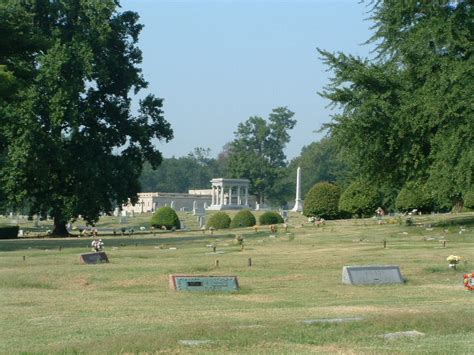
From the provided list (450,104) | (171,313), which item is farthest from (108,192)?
(171,313)

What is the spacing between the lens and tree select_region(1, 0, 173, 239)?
51250mm

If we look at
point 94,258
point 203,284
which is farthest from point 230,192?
Answer: point 203,284

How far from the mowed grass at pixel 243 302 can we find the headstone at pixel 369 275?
17.6 inches

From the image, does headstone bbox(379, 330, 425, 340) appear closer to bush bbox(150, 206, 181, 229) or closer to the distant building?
bush bbox(150, 206, 181, 229)

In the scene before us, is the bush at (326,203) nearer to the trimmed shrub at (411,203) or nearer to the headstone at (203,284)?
the trimmed shrub at (411,203)

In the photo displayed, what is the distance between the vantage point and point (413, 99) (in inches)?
1449

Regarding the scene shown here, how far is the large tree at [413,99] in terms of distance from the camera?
115 feet

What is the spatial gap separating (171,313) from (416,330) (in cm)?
493

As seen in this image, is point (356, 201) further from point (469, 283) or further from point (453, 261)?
point (469, 283)

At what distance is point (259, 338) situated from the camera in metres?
12.6

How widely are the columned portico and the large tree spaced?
8090cm

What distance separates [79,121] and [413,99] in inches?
925

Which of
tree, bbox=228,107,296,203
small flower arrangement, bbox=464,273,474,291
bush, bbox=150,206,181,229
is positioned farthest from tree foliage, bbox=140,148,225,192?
small flower arrangement, bbox=464,273,474,291

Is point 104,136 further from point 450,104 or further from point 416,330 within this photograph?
point 416,330
